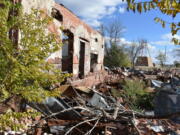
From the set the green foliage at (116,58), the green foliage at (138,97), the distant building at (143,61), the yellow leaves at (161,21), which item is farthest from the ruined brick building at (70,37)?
the distant building at (143,61)

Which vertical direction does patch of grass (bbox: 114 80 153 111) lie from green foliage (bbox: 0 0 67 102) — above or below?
below

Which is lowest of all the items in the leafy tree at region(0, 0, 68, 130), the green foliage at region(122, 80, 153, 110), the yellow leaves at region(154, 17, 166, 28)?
the green foliage at region(122, 80, 153, 110)

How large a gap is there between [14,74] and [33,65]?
0.96 feet

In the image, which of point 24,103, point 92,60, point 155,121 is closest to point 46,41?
point 24,103

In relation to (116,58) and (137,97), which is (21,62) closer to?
(137,97)

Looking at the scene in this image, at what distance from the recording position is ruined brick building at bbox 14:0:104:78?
5587 mm

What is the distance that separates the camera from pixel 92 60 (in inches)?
466

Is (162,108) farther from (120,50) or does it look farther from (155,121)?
(120,50)

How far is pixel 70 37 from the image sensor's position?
7.51 meters

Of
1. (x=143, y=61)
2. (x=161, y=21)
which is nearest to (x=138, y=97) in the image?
(x=161, y=21)

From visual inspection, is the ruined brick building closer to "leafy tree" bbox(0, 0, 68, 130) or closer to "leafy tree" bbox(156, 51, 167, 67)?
"leafy tree" bbox(0, 0, 68, 130)

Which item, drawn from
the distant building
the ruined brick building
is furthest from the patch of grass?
the distant building

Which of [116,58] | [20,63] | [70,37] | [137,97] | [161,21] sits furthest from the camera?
[116,58]

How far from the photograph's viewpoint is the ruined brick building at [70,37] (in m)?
5.59
